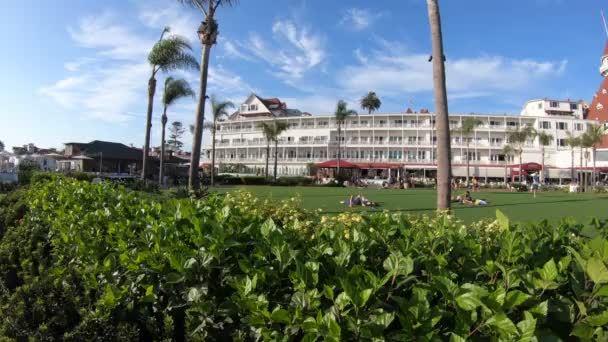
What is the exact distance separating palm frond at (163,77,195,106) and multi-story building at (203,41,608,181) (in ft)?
125

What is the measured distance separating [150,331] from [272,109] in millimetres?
90800

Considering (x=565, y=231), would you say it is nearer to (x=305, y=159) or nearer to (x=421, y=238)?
(x=421, y=238)

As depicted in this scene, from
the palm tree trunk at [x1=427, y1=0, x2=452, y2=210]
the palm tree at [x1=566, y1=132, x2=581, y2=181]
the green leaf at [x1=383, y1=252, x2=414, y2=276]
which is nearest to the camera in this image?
the green leaf at [x1=383, y1=252, x2=414, y2=276]

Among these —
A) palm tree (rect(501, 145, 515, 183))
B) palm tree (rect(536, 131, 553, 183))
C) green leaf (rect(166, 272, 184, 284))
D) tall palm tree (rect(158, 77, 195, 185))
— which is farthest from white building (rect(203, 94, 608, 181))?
green leaf (rect(166, 272, 184, 284))

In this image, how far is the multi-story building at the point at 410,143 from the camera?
7225 cm

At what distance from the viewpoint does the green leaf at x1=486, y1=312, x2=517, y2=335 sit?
1.49 m

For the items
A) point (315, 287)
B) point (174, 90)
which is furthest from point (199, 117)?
point (174, 90)

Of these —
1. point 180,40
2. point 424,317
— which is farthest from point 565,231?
point 180,40

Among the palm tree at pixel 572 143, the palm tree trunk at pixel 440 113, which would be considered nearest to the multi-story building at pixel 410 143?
the palm tree at pixel 572 143

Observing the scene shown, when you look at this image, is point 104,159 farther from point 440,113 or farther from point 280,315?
point 280,315

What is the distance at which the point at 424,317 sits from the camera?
160 centimetres

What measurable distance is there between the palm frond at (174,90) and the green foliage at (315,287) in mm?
33400

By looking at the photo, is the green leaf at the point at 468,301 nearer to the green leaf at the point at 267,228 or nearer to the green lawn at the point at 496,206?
the green leaf at the point at 267,228

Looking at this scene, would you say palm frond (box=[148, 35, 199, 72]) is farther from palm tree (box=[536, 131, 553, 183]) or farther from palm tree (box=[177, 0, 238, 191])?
palm tree (box=[536, 131, 553, 183])
